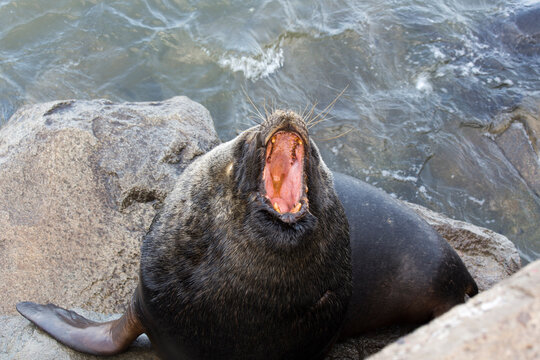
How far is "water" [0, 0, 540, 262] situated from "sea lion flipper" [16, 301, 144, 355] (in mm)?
4294

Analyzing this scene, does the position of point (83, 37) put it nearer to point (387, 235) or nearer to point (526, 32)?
point (387, 235)

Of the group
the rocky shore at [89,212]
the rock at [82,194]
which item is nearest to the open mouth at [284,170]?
the rocky shore at [89,212]

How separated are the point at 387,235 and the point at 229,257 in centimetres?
186

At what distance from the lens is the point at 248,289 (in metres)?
3.23

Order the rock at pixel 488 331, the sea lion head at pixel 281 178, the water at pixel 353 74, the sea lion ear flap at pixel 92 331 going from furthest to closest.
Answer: the water at pixel 353 74, the sea lion ear flap at pixel 92 331, the sea lion head at pixel 281 178, the rock at pixel 488 331

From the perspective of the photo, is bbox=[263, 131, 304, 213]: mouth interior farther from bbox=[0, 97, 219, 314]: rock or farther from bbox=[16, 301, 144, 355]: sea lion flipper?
bbox=[0, 97, 219, 314]: rock

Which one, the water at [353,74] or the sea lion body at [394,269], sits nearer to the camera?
the sea lion body at [394,269]

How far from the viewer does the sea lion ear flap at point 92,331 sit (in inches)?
154

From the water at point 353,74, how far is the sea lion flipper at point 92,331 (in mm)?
4294

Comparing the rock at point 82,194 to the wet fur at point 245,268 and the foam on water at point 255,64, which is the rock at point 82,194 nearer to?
the wet fur at point 245,268

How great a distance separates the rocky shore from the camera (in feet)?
14.8

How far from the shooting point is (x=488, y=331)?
161 cm

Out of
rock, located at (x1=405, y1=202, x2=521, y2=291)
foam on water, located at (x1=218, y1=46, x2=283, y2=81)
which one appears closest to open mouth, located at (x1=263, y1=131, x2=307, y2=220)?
rock, located at (x1=405, y1=202, x2=521, y2=291)

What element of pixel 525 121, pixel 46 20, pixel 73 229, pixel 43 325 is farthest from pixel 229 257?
pixel 46 20
